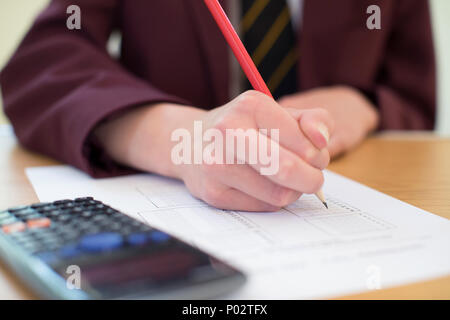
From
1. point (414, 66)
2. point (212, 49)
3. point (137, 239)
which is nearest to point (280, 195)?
point (137, 239)

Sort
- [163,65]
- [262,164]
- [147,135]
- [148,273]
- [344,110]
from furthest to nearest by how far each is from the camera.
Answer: [163,65] → [344,110] → [147,135] → [262,164] → [148,273]

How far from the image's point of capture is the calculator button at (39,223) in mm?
269

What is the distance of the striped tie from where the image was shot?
0.74m

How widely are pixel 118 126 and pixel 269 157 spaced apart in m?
0.23

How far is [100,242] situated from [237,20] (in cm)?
57

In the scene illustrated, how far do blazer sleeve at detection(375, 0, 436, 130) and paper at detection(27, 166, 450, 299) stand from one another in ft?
1.46

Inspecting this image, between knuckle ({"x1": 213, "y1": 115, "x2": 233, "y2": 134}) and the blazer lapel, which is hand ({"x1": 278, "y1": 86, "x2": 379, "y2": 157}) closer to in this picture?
the blazer lapel

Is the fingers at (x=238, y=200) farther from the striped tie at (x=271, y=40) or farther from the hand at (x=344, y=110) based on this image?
the striped tie at (x=271, y=40)

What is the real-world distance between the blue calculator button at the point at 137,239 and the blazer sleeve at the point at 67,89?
0.21 m

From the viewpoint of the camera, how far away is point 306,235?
0.96 ft

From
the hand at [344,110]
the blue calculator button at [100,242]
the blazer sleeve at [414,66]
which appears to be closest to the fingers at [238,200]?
the blue calculator button at [100,242]

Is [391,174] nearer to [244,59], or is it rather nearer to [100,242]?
[244,59]

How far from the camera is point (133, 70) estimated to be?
2.56 feet

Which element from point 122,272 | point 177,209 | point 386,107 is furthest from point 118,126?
point 386,107
